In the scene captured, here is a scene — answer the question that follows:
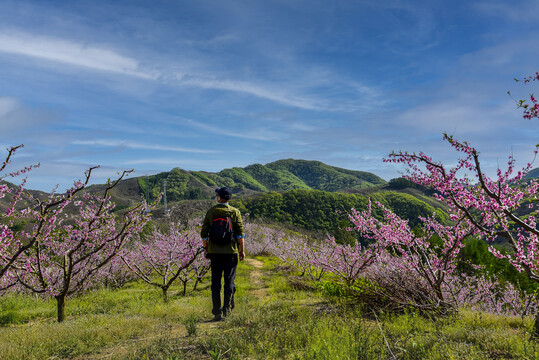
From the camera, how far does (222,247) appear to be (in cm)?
557

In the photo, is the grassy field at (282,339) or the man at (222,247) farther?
the man at (222,247)

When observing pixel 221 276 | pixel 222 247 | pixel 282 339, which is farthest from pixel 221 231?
pixel 282 339

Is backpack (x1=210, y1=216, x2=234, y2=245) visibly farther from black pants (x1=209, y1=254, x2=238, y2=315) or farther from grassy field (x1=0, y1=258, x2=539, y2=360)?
grassy field (x1=0, y1=258, x2=539, y2=360)

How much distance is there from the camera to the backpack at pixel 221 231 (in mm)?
5520

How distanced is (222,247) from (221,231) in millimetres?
300

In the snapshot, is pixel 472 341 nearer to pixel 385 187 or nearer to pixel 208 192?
pixel 385 187

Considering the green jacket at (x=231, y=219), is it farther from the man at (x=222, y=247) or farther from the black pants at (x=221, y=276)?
the black pants at (x=221, y=276)

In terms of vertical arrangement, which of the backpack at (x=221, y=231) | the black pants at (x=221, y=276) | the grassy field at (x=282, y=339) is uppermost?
the backpack at (x=221, y=231)

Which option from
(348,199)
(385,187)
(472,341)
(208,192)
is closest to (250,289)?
(472,341)

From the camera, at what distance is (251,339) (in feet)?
12.5

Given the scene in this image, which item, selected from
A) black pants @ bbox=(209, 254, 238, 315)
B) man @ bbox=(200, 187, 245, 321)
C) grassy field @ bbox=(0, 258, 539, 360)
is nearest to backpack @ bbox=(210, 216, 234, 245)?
man @ bbox=(200, 187, 245, 321)

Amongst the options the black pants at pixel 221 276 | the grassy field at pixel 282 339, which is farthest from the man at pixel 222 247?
the grassy field at pixel 282 339

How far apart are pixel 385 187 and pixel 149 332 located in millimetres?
166455

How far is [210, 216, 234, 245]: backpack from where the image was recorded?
552 cm
